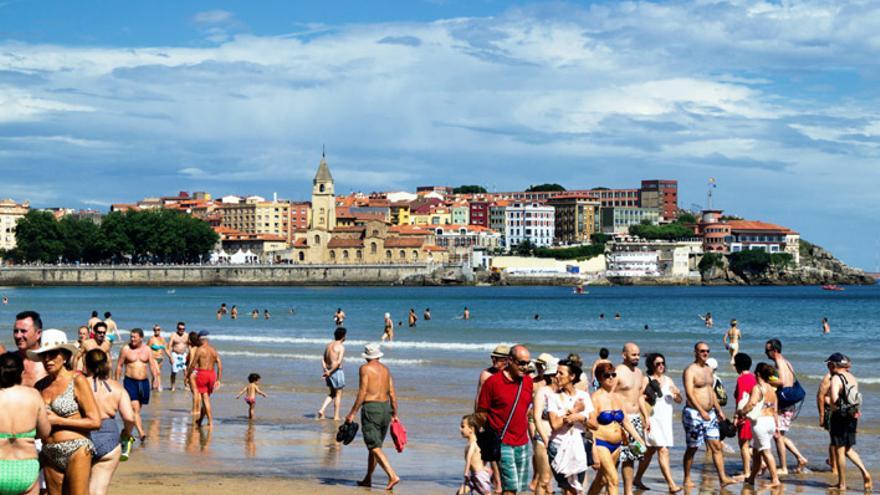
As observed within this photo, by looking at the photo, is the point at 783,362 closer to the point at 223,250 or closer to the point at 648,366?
the point at 648,366

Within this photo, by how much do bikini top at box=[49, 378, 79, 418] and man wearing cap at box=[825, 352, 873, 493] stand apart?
7067 millimetres

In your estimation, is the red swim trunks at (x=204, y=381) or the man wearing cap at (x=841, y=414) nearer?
the man wearing cap at (x=841, y=414)

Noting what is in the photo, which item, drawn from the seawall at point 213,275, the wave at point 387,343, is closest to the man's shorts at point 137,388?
the wave at point 387,343

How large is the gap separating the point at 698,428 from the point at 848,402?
140 centimetres

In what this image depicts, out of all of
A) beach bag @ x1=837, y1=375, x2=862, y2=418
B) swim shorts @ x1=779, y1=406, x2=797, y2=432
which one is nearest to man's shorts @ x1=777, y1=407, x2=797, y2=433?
swim shorts @ x1=779, y1=406, x2=797, y2=432

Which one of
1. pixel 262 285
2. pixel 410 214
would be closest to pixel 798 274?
pixel 410 214

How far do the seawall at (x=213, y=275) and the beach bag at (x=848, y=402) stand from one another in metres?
133

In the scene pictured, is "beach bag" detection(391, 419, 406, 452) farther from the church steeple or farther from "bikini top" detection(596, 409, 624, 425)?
the church steeple

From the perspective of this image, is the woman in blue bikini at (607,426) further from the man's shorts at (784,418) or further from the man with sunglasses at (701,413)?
the man's shorts at (784,418)

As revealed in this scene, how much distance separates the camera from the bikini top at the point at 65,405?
7301 mm

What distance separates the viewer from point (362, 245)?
500 feet

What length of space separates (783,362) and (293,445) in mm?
5563

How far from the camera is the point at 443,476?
11.8 meters

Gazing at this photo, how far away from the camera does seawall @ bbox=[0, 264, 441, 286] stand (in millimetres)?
138375
